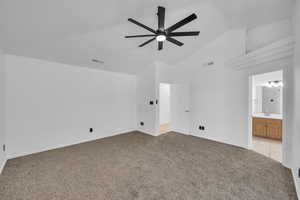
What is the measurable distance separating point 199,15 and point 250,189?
358cm

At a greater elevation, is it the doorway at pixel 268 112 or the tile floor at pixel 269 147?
the doorway at pixel 268 112

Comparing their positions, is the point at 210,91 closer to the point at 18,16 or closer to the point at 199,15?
the point at 199,15

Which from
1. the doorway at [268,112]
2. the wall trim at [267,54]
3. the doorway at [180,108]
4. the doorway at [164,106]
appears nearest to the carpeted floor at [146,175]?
the doorway at [268,112]

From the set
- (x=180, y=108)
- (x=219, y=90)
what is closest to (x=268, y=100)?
(x=219, y=90)

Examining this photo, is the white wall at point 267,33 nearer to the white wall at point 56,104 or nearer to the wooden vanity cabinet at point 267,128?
the wooden vanity cabinet at point 267,128

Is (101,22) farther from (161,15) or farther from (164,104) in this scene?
(164,104)

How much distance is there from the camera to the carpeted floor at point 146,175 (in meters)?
1.73

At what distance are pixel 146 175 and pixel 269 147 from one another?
3582mm

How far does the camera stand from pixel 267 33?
299 cm

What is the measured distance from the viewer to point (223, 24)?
338 centimetres

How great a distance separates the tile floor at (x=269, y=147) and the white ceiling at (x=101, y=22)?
3165 mm

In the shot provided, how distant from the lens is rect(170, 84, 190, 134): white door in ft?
15.0

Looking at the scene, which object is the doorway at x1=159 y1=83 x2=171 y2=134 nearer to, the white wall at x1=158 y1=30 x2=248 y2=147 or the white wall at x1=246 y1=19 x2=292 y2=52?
the white wall at x1=158 y1=30 x2=248 y2=147

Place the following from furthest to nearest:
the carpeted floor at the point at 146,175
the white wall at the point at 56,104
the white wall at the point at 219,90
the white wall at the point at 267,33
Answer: the white wall at the point at 219,90 < the white wall at the point at 56,104 < the white wall at the point at 267,33 < the carpeted floor at the point at 146,175
